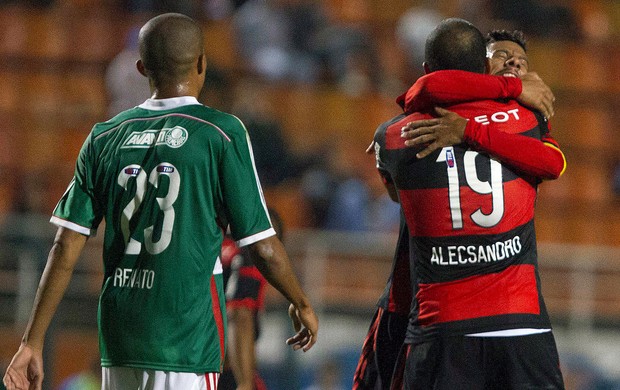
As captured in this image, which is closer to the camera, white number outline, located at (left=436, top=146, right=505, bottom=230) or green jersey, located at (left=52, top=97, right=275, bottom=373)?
green jersey, located at (left=52, top=97, right=275, bottom=373)

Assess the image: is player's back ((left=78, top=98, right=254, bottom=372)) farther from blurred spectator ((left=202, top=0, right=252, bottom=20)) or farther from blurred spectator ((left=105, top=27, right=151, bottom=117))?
blurred spectator ((left=202, top=0, right=252, bottom=20))

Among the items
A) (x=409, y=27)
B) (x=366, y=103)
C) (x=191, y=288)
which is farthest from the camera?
(x=409, y=27)

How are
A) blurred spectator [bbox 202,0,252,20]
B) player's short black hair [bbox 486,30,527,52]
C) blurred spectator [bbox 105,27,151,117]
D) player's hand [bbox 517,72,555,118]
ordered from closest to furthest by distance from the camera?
player's hand [bbox 517,72,555,118] < player's short black hair [bbox 486,30,527,52] < blurred spectator [bbox 105,27,151,117] < blurred spectator [bbox 202,0,252,20]

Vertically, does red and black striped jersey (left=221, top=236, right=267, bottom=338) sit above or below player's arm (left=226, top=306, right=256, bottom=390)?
above

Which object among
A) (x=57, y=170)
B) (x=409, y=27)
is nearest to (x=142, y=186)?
(x=57, y=170)

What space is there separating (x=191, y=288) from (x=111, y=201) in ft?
1.37

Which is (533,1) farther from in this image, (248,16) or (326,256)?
(326,256)

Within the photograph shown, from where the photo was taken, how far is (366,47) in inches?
437

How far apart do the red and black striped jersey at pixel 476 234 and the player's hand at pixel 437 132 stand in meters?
0.04

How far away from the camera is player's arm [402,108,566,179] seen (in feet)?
12.8

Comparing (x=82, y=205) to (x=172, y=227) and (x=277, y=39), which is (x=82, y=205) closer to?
(x=172, y=227)

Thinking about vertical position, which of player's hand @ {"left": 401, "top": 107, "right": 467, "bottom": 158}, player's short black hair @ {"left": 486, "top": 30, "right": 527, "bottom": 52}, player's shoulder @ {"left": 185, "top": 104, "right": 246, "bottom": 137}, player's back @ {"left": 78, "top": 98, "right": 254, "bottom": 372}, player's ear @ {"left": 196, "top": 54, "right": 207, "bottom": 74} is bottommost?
player's back @ {"left": 78, "top": 98, "right": 254, "bottom": 372}

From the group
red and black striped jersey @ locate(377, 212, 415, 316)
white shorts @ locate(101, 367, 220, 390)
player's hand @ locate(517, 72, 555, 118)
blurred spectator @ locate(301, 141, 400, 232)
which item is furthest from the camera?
blurred spectator @ locate(301, 141, 400, 232)

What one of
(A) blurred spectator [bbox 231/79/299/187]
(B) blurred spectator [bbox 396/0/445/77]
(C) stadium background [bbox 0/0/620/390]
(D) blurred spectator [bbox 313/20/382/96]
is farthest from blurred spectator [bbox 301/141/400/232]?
(B) blurred spectator [bbox 396/0/445/77]
